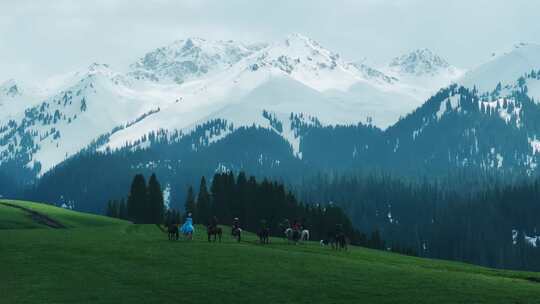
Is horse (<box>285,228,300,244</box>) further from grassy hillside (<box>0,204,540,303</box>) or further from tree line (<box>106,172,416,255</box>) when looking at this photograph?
tree line (<box>106,172,416,255</box>)

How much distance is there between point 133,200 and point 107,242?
112684mm

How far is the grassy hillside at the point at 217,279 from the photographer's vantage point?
5234 cm

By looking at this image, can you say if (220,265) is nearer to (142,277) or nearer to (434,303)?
(142,277)

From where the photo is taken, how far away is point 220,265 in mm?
65688

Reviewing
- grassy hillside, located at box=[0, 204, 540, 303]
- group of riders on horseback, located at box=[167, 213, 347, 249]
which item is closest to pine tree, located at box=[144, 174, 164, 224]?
group of riders on horseback, located at box=[167, 213, 347, 249]

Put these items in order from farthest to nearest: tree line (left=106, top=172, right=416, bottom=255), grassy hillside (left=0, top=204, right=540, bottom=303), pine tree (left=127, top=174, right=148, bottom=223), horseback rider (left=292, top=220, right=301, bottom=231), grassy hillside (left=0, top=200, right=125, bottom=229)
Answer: pine tree (left=127, top=174, right=148, bottom=223)
tree line (left=106, top=172, right=416, bottom=255)
grassy hillside (left=0, top=200, right=125, bottom=229)
horseback rider (left=292, top=220, right=301, bottom=231)
grassy hillside (left=0, top=204, right=540, bottom=303)

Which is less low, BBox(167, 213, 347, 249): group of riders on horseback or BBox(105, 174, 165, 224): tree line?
BBox(105, 174, 165, 224): tree line

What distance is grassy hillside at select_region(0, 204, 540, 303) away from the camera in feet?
172

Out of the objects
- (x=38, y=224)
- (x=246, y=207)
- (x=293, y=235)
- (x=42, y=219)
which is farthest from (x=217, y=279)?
(x=246, y=207)

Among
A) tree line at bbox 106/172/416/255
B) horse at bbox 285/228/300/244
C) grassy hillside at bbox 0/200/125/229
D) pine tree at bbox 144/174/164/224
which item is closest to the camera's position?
horse at bbox 285/228/300/244

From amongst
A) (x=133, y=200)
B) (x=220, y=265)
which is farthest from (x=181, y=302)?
(x=133, y=200)

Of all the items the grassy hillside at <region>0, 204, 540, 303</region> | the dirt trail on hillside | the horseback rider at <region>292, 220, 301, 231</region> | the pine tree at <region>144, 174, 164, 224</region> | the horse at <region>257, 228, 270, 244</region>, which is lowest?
the grassy hillside at <region>0, 204, 540, 303</region>

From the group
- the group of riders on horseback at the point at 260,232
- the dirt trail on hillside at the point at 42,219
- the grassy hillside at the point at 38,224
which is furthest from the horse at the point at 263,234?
the dirt trail on hillside at the point at 42,219

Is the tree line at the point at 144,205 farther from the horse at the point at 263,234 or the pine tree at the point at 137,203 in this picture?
the horse at the point at 263,234
